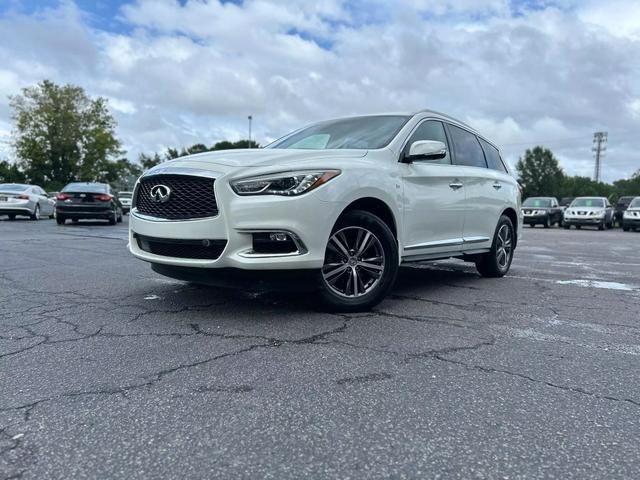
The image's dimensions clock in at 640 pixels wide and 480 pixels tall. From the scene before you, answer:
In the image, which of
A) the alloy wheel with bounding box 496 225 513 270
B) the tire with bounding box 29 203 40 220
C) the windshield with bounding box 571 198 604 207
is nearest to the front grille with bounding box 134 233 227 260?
the alloy wheel with bounding box 496 225 513 270

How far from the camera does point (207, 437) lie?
83.0 inches

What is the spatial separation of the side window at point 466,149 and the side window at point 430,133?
0.78 feet

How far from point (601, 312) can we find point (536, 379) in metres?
2.15

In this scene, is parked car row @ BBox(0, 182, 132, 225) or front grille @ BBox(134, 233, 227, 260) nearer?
front grille @ BBox(134, 233, 227, 260)

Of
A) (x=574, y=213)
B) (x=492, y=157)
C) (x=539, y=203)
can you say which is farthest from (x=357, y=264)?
(x=539, y=203)

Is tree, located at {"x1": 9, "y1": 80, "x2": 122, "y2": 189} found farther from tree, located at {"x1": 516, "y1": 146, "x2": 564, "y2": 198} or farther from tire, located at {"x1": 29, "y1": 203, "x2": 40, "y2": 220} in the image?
tree, located at {"x1": 516, "y1": 146, "x2": 564, "y2": 198}

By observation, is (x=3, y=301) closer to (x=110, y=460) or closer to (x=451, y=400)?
(x=110, y=460)

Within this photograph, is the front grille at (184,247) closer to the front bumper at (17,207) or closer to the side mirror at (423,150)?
the side mirror at (423,150)

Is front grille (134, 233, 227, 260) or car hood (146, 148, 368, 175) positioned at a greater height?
car hood (146, 148, 368, 175)

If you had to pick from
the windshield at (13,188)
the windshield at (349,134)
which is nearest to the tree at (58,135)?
the windshield at (13,188)

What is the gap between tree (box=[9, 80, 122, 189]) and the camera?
53844 millimetres

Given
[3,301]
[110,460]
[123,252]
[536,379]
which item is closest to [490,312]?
[536,379]

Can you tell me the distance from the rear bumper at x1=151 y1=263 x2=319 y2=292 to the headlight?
57 cm

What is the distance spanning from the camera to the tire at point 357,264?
4102 millimetres
